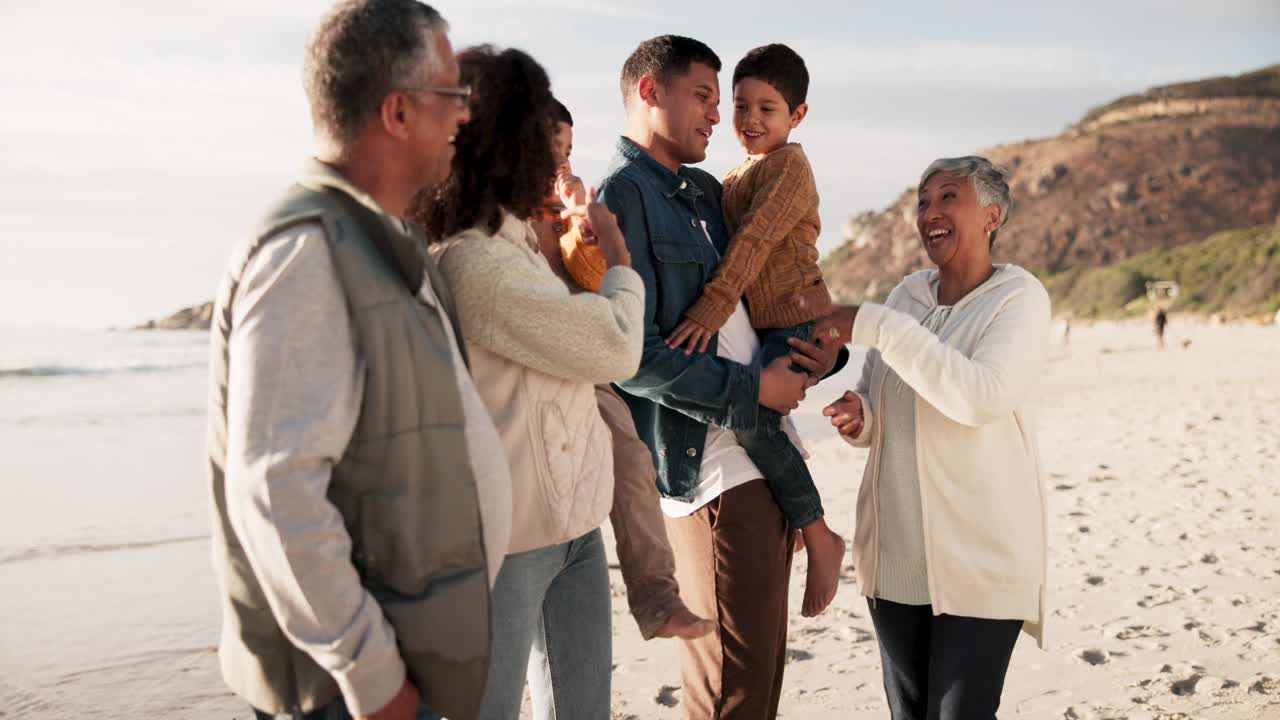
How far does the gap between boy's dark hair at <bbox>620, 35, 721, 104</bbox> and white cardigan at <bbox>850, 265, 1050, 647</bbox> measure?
81 centimetres

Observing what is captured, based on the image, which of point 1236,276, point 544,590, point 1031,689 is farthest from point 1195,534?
point 1236,276

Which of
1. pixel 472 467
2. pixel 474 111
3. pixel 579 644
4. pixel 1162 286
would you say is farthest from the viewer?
pixel 1162 286

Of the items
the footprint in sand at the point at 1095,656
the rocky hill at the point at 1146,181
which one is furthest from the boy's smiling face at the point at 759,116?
the rocky hill at the point at 1146,181

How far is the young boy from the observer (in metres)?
2.73

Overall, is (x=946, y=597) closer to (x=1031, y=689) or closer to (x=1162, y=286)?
(x=1031, y=689)

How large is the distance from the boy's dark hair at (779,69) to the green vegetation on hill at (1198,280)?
3536cm

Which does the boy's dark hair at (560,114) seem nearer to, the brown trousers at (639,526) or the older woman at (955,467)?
the brown trousers at (639,526)

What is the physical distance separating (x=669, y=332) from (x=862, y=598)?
10.8 feet

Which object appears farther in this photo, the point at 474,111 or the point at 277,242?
the point at 474,111

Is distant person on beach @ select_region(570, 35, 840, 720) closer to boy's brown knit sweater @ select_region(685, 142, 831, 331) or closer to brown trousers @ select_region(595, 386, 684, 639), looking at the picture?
boy's brown knit sweater @ select_region(685, 142, 831, 331)

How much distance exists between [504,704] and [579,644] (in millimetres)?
278

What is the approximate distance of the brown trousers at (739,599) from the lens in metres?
2.69

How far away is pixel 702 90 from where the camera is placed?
2.78 m

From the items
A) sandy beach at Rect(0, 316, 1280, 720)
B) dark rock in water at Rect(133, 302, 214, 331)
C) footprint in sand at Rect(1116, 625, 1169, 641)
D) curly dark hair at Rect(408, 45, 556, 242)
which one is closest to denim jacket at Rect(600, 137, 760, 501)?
curly dark hair at Rect(408, 45, 556, 242)
